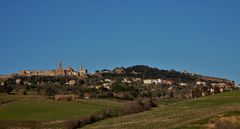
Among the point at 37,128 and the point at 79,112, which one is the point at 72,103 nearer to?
the point at 79,112

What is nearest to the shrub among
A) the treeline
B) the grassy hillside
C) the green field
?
the treeline

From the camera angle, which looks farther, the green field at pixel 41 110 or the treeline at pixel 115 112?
the green field at pixel 41 110

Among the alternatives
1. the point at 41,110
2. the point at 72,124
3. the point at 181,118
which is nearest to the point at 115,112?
the point at 72,124

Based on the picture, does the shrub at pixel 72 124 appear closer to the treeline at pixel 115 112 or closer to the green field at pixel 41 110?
the treeline at pixel 115 112

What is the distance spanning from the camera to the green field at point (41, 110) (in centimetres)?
7962

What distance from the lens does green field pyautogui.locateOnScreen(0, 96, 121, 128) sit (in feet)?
261

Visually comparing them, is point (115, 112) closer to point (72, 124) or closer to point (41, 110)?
point (72, 124)

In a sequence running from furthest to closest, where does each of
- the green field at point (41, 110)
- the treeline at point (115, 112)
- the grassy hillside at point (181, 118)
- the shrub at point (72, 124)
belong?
the green field at point (41, 110) → the treeline at point (115, 112) → the shrub at point (72, 124) → the grassy hillside at point (181, 118)

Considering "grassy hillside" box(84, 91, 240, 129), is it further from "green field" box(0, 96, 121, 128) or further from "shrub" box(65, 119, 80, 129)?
"green field" box(0, 96, 121, 128)

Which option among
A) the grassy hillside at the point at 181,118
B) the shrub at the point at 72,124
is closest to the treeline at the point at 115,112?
the shrub at the point at 72,124

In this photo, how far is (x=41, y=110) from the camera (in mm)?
91688

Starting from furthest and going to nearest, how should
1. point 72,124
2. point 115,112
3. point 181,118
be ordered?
point 115,112 < point 72,124 < point 181,118

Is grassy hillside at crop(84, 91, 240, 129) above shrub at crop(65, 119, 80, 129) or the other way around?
above

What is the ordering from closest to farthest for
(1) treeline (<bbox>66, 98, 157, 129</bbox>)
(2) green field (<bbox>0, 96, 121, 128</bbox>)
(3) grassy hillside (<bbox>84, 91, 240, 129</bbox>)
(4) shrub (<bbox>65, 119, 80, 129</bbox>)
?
(3) grassy hillside (<bbox>84, 91, 240, 129</bbox>) → (4) shrub (<bbox>65, 119, 80, 129</bbox>) → (1) treeline (<bbox>66, 98, 157, 129</bbox>) → (2) green field (<bbox>0, 96, 121, 128</bbox>)
